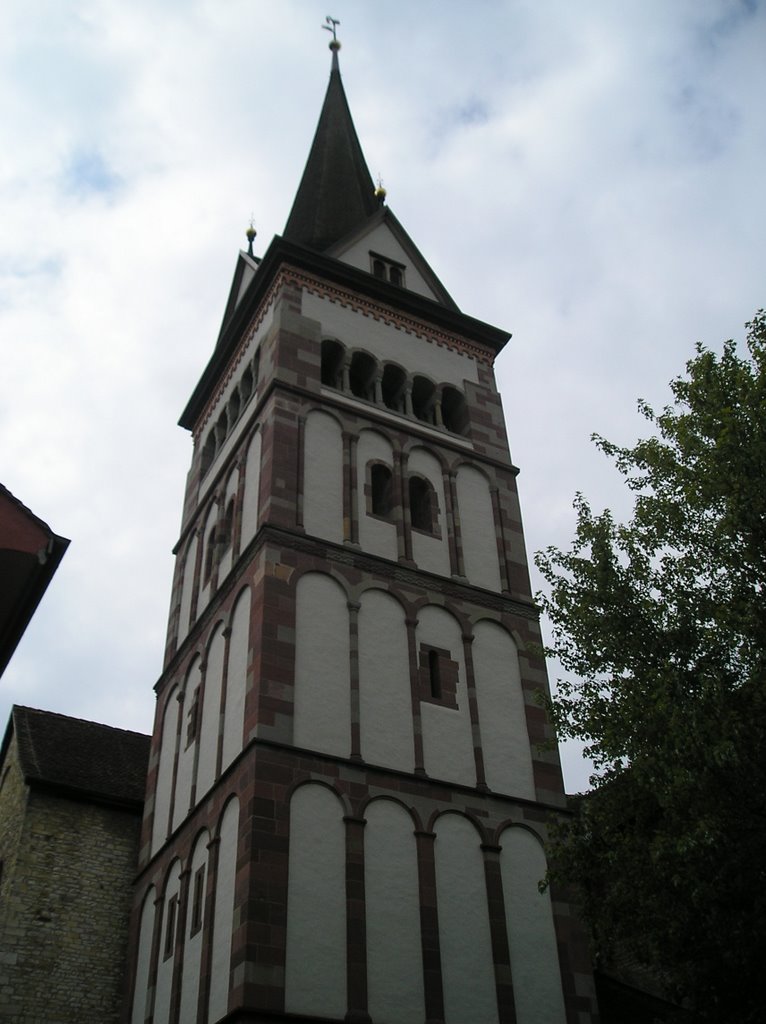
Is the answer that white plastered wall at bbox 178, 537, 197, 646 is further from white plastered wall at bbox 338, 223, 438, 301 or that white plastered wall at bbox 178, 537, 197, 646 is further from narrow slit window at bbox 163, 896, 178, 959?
white plastered wall at bbox 338, 223, 438, 301

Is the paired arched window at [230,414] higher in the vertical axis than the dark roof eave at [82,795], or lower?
higher

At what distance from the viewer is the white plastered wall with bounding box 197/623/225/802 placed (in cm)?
1920

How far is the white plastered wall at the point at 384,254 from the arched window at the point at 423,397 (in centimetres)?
285

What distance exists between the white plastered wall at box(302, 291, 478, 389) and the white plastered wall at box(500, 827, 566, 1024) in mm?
11256

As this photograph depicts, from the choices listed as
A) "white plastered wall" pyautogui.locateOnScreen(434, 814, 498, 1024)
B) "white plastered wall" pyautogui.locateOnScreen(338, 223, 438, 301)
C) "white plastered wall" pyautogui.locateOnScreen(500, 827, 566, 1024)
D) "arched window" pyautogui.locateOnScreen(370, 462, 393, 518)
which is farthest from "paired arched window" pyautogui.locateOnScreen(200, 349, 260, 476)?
"white plastered wall" pyautogui.locateOnScreen(500, 827, 566, 1024)

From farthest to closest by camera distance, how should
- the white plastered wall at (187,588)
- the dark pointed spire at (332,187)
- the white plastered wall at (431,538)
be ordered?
the dark pointed spire at (332,187), the white plastered wall at (187,588), the white plastered wall at (431,538)

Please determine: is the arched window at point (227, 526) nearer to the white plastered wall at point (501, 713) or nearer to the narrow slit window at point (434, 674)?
the narrow slit window at point (434, 674)

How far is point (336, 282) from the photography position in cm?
2645

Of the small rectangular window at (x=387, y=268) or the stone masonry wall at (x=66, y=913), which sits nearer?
the stone masonry wall at (x=66, y=913)

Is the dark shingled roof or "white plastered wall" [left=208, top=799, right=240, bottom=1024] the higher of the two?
the dark shingled roof

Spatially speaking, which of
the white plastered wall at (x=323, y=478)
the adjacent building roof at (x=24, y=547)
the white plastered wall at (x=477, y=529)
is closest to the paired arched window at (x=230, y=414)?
the white plastered wall at (x=323, y=478)

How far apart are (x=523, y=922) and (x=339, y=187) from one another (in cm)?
2107

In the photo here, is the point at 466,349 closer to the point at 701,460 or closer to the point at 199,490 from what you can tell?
the point at 199,490

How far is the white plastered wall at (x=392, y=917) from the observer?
51.4 feet
